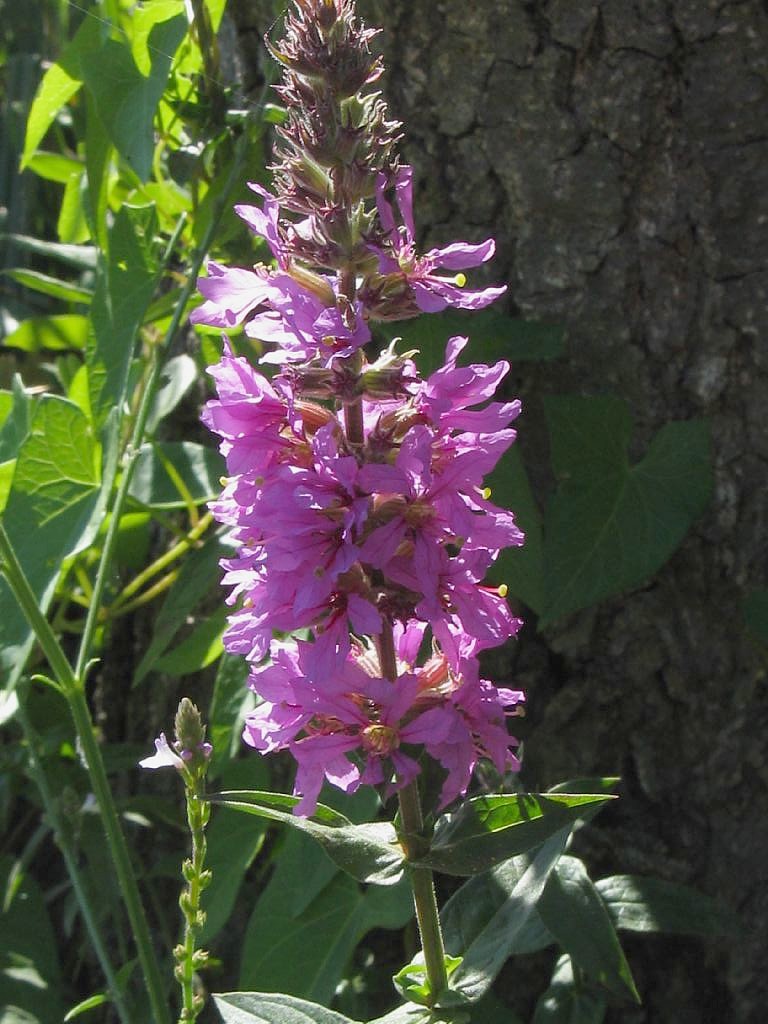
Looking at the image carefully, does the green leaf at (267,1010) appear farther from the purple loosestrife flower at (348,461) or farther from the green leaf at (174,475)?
the green leaf at (174,475)

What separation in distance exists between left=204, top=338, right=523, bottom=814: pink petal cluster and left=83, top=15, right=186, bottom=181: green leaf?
1.70ft

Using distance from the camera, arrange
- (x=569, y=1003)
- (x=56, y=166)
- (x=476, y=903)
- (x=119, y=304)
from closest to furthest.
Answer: (x=476, y=903)
(x=569, y=1003)
(x=119, y=304)
(x=56, y=166)

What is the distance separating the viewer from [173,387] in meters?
1.57

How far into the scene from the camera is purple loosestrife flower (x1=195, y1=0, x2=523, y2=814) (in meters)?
0.80

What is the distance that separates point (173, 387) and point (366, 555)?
84cm

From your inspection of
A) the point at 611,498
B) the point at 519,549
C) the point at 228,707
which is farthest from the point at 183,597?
the point at 611,498

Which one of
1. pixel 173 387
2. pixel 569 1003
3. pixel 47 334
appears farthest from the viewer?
pixel 47 334

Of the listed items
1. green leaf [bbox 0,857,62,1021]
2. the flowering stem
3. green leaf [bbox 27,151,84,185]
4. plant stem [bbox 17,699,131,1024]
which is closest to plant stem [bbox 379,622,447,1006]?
the flowering stem

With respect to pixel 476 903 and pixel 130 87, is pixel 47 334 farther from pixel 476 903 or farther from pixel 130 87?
pixel 476 903

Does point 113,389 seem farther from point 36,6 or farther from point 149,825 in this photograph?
point 36,6

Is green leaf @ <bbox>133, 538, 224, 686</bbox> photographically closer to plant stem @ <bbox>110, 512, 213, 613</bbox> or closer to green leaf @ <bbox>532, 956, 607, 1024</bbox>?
plant stem @ <bbox>110, 512, 213, 613</bbox>

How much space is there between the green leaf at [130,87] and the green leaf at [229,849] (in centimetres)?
70

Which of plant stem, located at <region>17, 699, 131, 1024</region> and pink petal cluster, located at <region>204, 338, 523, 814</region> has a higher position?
pink petal cluster, located at <region>204, 338, 523, 814</region>

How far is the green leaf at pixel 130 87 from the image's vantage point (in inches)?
49.1
